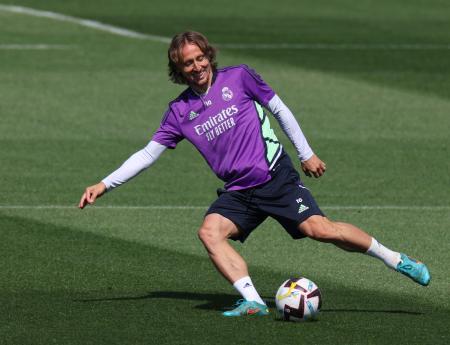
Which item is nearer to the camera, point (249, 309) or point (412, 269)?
point (249, 309)

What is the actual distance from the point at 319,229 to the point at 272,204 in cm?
43

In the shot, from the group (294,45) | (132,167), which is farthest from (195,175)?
(294,45)

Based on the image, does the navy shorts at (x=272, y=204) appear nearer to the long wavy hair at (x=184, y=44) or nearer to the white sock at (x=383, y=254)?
the white sock at (x=383, y=254)

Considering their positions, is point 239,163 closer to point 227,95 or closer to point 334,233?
point 227,95

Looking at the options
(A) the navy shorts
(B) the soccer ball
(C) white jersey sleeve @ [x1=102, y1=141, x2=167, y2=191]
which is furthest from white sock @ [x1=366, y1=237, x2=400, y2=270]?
(C) white jersey sleeve @ [x1=102, y1=141, x2=167, y2=191]

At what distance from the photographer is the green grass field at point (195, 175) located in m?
10.9

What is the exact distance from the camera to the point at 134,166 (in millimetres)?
11203

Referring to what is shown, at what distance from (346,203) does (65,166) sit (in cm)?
409

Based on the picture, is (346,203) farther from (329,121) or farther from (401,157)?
(329,121)

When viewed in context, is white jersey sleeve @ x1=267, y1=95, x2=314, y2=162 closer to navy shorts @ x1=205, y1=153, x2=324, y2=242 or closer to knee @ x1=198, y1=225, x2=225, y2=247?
navy shorts @ x1=205, y1=153, x2=324, y2=242

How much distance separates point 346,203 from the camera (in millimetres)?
16422

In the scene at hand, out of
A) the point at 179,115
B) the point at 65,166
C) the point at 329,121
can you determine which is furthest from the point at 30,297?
the point at 329,121

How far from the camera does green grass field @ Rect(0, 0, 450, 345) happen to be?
35.9ft

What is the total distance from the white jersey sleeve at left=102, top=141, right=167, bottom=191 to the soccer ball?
57.4 inches
